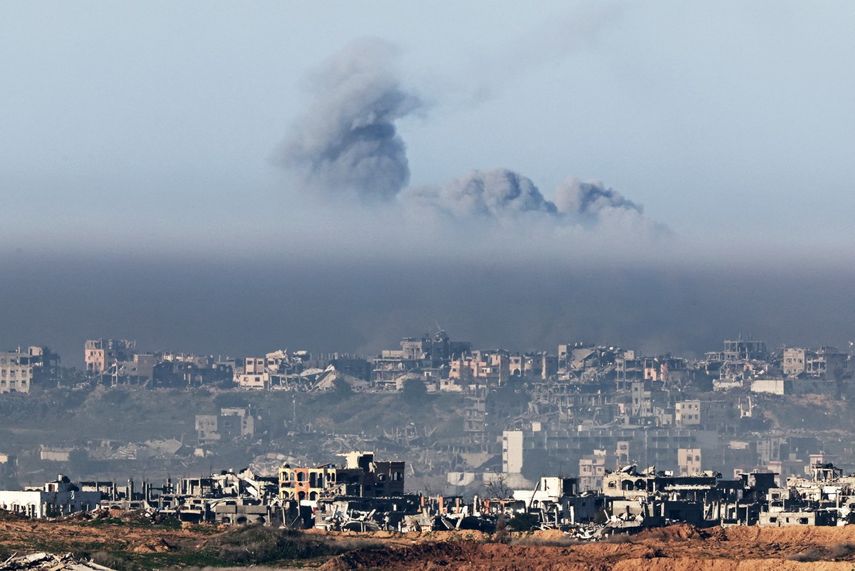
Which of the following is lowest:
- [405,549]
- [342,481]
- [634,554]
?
[634,554]

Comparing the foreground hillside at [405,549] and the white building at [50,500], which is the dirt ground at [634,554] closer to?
the foreground hillside at [405,549]

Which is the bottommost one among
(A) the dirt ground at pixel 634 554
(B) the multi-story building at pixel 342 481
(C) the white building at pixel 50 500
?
(A) the dirt ground at pixel 634 554

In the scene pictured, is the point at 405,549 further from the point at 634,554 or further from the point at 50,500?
the point at 50,500

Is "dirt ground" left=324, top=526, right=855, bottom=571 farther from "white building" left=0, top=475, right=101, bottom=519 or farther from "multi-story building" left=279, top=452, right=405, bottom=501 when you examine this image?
"multi-story building" left=279, top=452, right=405, bottom=501

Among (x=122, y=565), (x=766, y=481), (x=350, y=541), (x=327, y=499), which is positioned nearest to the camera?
(x=122, y=565)

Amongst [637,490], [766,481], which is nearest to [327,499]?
[637,490]

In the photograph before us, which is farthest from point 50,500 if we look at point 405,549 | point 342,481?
point 405,549

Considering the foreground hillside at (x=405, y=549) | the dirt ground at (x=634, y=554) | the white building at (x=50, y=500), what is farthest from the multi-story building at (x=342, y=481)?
the dirt ground at (x=634, y=554)

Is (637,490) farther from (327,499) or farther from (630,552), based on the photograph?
(630,552)
